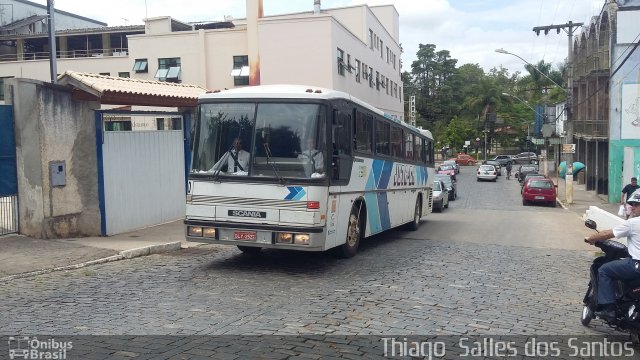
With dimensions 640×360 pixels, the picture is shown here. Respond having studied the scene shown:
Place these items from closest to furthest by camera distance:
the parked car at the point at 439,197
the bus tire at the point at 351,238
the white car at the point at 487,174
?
the bus tire at the point at 351,238, the parked car at the point at 439,197, the white car at the point at 487,174

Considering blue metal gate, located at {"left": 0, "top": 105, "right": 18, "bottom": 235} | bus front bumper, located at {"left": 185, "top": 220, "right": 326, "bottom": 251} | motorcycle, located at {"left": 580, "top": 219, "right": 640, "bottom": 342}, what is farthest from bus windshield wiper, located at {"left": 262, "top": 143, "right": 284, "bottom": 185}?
blue metal gate, located at {"left": 0, "top": 105, "right": 18, "bottom": 235}

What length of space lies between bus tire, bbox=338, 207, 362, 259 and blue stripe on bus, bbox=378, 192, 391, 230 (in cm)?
164

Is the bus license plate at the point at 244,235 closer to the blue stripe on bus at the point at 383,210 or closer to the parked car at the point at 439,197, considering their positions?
the blue stripe on bus at the point at 383,210

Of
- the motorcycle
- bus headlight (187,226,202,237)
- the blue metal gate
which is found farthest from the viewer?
the blue metal gate

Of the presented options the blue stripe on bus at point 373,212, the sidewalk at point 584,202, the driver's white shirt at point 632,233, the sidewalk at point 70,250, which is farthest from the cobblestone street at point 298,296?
the sidewalk at point 584,202

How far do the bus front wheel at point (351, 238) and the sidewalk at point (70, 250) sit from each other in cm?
341

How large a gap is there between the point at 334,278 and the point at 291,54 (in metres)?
29.5

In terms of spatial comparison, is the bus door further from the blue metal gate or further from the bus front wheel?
the blue metal gate

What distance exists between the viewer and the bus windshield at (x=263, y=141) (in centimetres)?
915

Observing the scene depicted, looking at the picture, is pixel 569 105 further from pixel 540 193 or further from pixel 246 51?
pixel 246 51

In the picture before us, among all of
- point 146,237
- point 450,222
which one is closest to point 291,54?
point 450,222

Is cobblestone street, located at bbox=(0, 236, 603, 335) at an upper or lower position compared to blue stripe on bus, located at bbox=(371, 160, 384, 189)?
lower

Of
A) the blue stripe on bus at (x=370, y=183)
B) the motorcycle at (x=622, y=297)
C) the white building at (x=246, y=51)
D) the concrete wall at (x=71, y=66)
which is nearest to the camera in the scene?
the motorcycle at (x=622, y=297)

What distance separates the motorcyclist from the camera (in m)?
5.94
